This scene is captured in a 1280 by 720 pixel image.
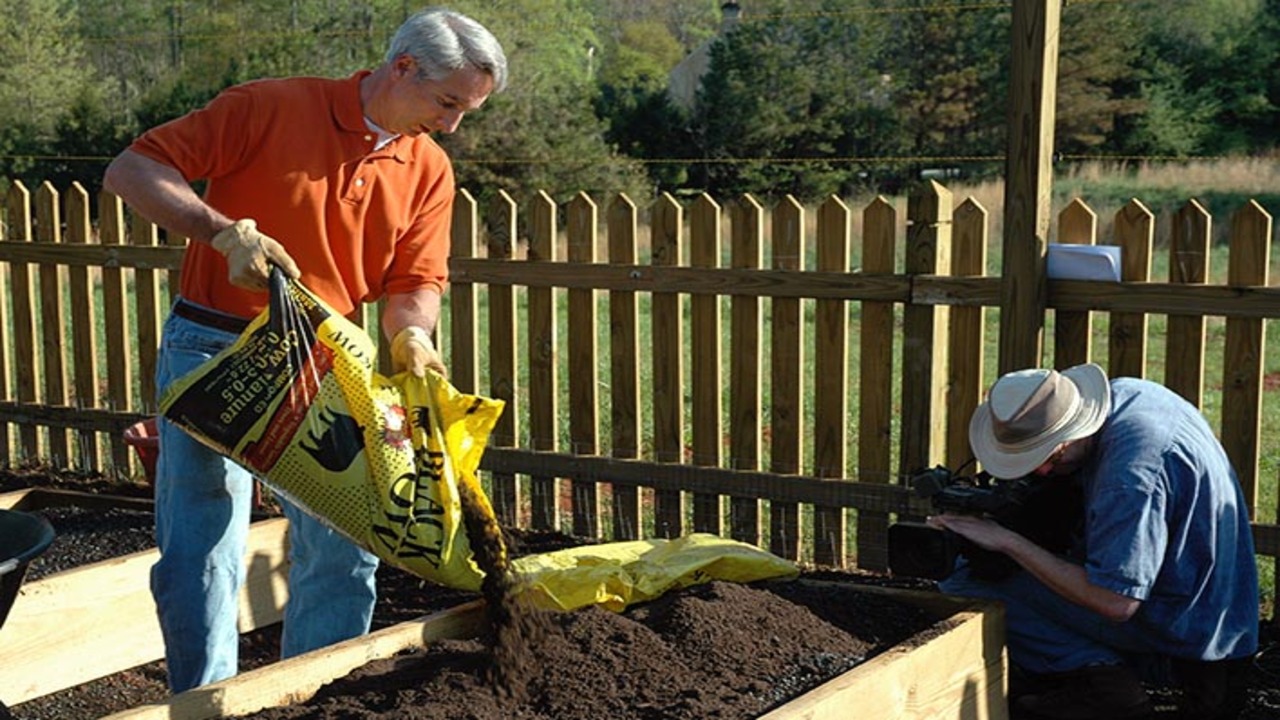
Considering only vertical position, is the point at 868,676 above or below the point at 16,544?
below

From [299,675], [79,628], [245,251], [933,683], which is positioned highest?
[245,251]

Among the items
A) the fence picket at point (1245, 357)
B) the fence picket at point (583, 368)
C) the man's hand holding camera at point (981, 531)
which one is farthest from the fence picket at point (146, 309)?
the fence picket at point (1245, 357)

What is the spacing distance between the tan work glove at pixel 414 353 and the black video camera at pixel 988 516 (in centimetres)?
125

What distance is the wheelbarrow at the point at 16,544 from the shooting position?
261 cm

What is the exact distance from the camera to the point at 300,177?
3.33 metres

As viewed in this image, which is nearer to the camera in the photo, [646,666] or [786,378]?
[646,666]

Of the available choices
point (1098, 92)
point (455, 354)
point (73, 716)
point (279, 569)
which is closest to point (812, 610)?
point (279, 569)

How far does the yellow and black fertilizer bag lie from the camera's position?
315 centimetres

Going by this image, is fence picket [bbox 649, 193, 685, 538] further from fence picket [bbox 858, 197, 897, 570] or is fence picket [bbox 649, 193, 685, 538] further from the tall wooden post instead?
the tall wooden post

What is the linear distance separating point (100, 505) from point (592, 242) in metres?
2.27

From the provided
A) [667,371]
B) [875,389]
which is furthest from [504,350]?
[875,389]

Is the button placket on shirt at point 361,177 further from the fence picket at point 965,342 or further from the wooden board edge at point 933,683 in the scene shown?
the fence picket at point 965,342

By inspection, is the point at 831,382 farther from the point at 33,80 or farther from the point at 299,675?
the point at 33,80

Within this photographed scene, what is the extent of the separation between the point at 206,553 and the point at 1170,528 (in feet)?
7.52
